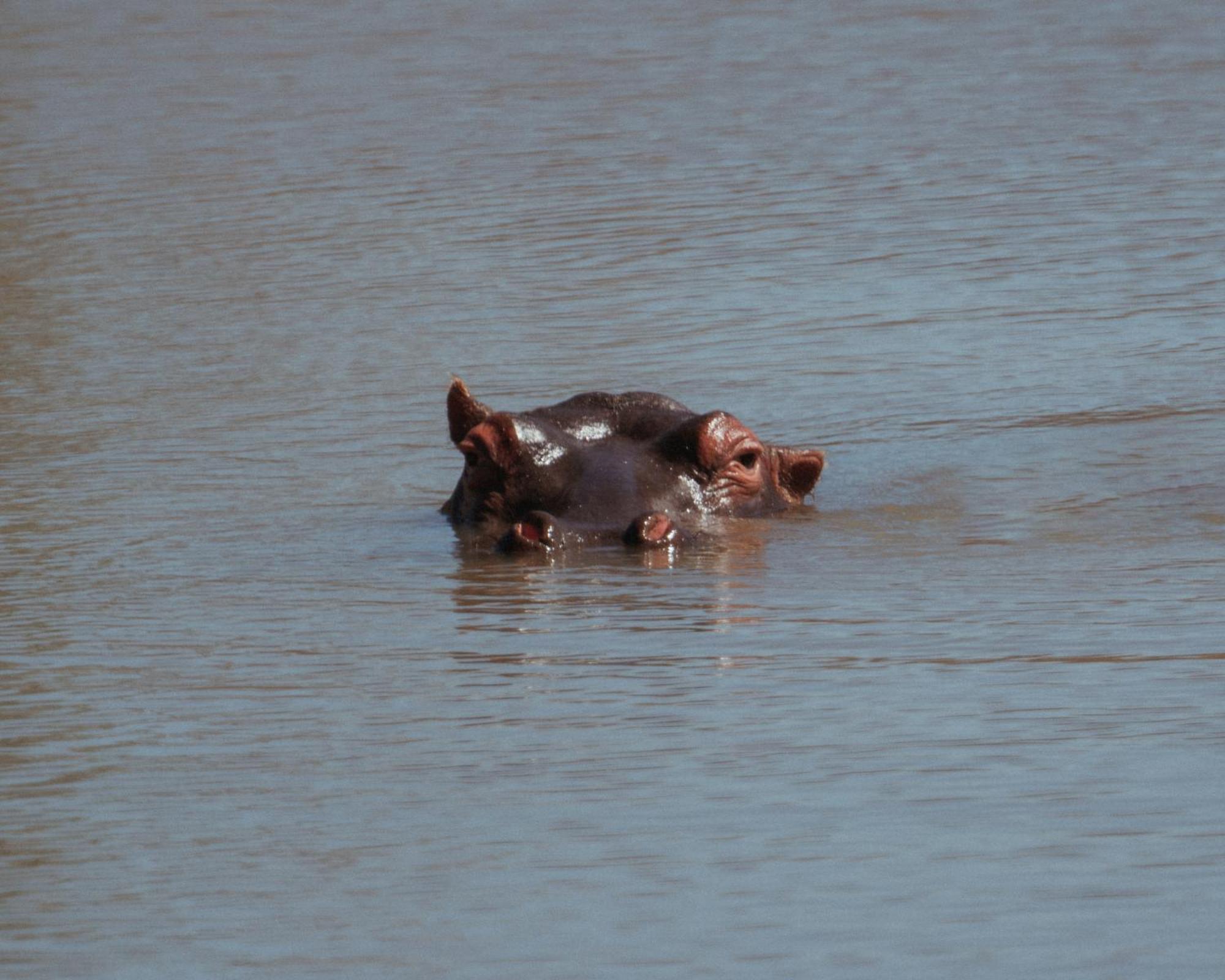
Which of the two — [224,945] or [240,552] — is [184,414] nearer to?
[240,552]

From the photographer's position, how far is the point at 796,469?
745 cm

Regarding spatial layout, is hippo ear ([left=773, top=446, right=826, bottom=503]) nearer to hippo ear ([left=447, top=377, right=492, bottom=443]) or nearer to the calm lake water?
the calm lake water

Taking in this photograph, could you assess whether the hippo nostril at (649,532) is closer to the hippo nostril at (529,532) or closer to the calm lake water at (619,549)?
the calm lake water at (619,549)

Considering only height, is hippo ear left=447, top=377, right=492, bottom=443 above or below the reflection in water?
above

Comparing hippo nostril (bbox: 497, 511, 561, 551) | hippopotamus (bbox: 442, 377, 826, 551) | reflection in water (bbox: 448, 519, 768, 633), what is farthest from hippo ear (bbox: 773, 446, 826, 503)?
hippo nostril (bbox: 497, 511, 561, 551)

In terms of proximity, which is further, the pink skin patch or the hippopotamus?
the hippopotamus

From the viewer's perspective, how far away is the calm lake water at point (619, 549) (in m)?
3.75

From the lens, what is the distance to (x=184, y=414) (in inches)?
348

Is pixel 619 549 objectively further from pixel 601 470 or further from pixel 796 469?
pixel 796 469

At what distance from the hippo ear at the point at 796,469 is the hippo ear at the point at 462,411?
2.79 ft

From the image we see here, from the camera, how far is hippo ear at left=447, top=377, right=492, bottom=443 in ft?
23.3

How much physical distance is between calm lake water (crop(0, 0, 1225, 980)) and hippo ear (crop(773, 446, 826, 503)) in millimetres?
81

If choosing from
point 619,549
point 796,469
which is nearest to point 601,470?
point 619,549

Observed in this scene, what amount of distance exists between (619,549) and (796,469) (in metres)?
1.00
